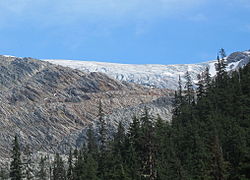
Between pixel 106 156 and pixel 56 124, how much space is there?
118 metres

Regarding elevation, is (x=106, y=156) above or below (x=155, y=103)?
below

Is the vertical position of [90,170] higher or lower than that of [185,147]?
lower

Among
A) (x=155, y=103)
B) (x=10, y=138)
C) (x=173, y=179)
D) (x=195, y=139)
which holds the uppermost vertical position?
(x=155, y=103)

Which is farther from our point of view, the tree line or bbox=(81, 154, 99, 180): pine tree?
bbox=(81, 154, 99, 180): pine tree

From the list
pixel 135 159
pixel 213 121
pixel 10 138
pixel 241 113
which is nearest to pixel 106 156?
pixel 135 159

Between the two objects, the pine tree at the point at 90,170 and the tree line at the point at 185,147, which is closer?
the tree line at the point at 185,147

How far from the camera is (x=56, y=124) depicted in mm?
194750

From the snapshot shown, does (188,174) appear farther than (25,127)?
No

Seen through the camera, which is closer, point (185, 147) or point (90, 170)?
point (90, 170)

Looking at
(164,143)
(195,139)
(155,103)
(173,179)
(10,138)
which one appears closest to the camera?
(173,179)

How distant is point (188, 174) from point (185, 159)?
9.69 meters

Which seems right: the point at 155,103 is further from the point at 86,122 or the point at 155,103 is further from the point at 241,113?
the point at 241,113

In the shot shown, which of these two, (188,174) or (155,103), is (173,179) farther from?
(155,103)

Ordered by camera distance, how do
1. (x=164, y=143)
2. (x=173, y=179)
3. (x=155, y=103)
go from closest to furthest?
(x=173, y=179)
(x=164, y=143)
(x=155, y=103)
